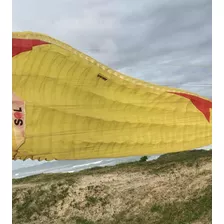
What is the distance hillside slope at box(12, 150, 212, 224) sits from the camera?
1995 millimetres

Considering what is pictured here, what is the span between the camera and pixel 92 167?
204cm

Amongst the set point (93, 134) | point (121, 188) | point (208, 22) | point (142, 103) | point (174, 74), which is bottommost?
point (121, 188)

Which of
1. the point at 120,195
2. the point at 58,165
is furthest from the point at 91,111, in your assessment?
the point at 120,195

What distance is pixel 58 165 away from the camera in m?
2.00

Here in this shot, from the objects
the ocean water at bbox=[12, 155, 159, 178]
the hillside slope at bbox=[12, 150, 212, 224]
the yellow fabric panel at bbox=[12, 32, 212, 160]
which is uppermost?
the yellow fabric panel at bbox=[12, 32, 212, 160]

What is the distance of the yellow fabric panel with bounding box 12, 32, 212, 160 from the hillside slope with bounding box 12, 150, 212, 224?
11cm

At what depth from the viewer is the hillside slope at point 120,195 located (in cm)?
200

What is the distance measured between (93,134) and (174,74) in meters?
0.51

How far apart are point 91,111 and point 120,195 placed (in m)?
0.45

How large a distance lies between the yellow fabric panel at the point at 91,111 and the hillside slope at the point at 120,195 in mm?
113

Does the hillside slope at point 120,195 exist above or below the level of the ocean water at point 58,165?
below

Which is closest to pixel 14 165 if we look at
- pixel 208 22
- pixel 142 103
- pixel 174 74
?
pixel 142 103

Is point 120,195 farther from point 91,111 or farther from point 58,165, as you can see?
A: point 91,111
